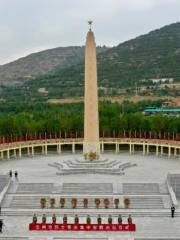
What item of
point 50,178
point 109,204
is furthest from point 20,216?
point 50,178

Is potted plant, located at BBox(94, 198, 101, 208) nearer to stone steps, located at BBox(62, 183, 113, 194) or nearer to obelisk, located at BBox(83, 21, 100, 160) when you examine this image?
stone steps, located at BBox(62, 183, 113, 194)

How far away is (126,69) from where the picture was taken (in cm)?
13212

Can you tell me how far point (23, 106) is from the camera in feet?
273

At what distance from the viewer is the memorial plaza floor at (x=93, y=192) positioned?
2339cm

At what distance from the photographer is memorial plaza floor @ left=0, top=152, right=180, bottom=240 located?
23391mm

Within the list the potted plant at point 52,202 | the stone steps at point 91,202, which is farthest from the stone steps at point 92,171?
the potted plant at point 52,202

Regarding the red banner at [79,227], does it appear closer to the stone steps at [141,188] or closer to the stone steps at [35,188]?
the stone steps at [141,188]

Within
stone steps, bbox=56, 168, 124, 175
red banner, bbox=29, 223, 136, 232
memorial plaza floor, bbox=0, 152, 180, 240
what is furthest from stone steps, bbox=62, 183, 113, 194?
red banner, bbox=29, 223, 136, 232

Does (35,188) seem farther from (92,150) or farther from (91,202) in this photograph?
(92,150)

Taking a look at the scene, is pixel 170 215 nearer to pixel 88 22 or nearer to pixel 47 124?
pixel 88 22

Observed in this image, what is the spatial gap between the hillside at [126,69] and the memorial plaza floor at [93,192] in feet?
233

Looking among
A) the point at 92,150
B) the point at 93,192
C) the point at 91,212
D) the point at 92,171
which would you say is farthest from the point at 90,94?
the point at 91,212

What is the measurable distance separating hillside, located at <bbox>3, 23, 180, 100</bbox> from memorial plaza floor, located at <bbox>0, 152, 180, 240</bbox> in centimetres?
7110

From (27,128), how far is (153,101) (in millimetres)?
49030
